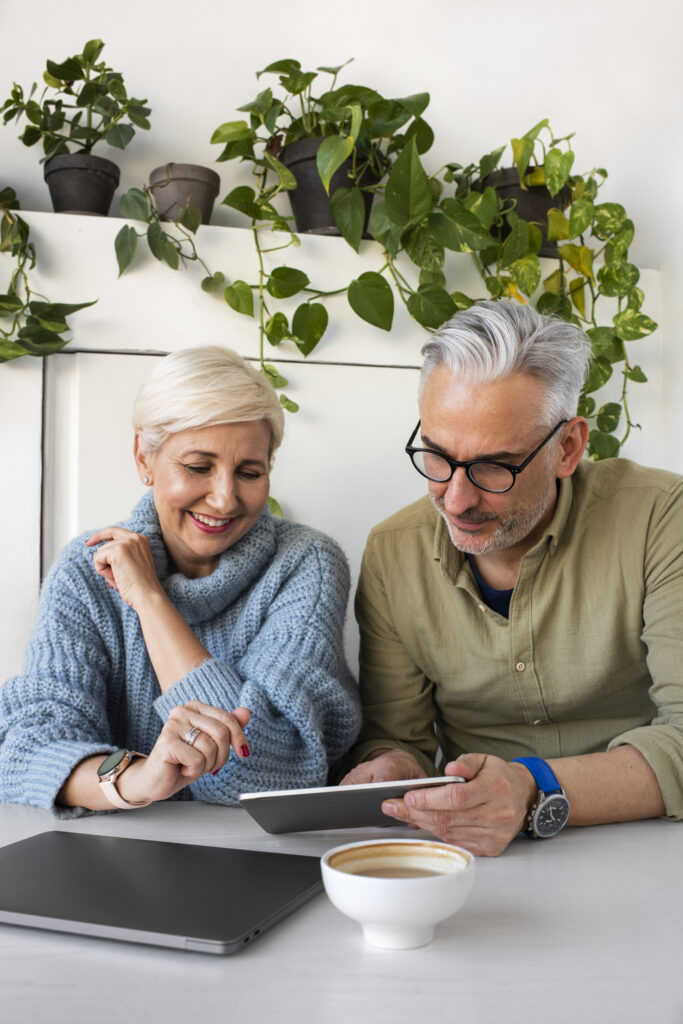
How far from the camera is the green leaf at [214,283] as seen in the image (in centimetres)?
202

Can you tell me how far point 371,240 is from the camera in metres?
2.13

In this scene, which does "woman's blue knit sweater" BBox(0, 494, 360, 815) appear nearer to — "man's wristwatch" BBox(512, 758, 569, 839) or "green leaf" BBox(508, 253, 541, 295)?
"man's wristwatch" BBox(512, 758, 569, 839)

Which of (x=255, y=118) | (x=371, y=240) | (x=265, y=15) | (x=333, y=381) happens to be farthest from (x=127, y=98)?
(x=333, y=381)

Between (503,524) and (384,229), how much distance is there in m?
0.93

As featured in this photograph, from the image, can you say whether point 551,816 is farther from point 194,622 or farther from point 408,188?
point 408,188

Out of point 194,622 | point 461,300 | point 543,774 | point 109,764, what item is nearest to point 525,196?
point 461,300

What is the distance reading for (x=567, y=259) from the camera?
7.29 ft

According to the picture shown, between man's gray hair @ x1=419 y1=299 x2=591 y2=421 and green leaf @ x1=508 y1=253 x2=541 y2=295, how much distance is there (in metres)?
0.75

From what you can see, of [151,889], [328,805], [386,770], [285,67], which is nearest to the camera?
[151,889]

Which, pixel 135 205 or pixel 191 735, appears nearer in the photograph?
pixel 191 735

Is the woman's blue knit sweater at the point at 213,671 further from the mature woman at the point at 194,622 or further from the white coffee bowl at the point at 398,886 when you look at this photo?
the white coffee bowl at the point at 398,886

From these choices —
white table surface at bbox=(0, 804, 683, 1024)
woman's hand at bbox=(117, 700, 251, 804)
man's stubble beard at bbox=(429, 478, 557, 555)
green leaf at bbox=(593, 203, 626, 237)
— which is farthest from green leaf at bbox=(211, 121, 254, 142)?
white table surface at bbox=(0, 804, 683, 1024)

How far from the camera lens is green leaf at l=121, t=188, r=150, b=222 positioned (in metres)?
1.98

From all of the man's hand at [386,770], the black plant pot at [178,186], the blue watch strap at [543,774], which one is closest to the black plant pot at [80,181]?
the black plant pot at [178,186]
